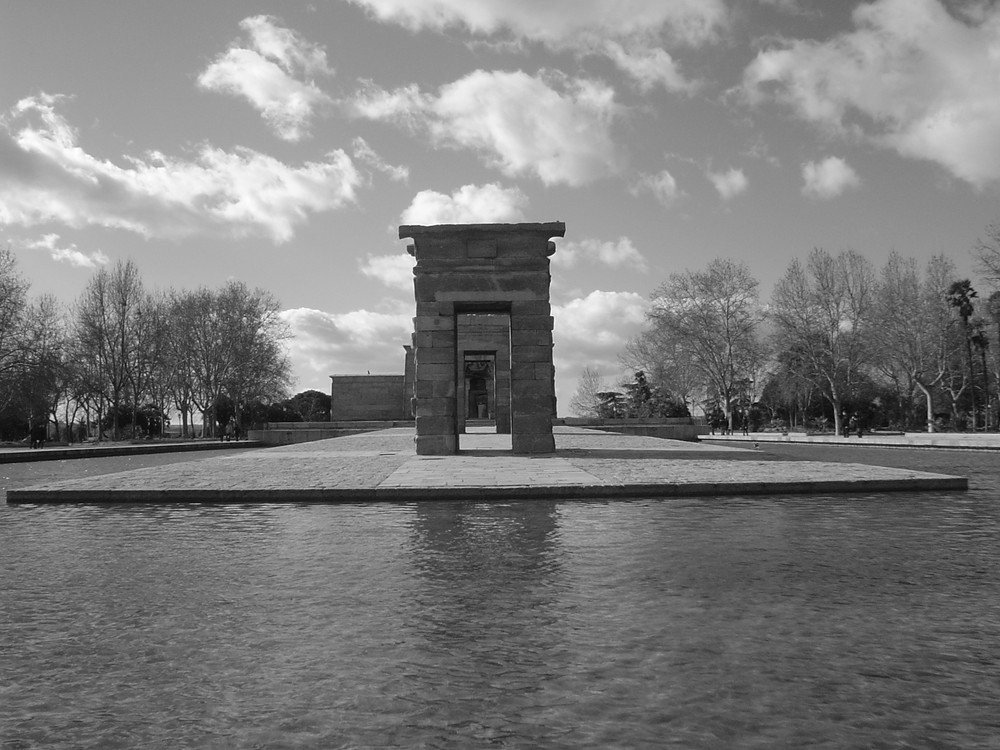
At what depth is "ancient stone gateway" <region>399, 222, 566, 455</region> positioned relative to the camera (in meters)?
21.3

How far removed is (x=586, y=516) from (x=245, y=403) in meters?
57.3

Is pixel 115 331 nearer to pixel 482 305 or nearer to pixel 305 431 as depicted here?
pixel 305 431

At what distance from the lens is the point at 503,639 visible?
446 cm

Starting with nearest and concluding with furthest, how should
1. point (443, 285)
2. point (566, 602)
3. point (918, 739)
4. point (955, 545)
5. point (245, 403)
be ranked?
point (918, 739) → point (566, 602) → point (955, 545) → point (443, 285) → point (245, 403)

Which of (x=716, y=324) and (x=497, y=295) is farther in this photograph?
(x=716, y=324)

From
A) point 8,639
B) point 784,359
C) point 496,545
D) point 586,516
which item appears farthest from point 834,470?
point 784,359

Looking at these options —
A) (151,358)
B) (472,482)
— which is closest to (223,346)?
(151,358)

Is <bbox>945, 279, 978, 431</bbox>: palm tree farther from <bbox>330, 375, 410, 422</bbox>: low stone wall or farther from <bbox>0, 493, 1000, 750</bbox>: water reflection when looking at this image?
<bbox>0, 493, 1000, 750</bbox>: water reflection

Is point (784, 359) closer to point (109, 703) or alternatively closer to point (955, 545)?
point (955, 545)

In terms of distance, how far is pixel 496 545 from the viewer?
24.9ft

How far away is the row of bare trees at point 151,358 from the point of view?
51.1 meters

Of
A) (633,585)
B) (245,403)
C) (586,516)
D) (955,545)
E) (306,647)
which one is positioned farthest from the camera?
(245,403)

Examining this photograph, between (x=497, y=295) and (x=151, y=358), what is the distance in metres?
39.6

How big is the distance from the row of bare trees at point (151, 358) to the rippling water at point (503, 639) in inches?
1698
